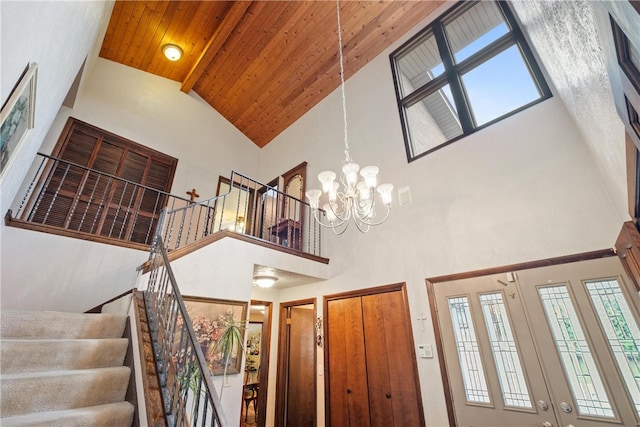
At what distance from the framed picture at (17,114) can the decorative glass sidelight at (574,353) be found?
4.07 metres

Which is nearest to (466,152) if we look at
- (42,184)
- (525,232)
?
(525,232)

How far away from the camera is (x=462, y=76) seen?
399 centimetres

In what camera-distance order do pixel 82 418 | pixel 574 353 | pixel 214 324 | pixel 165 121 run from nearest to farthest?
pixel 82 418 < pixel 574 353 < pixel 214 324 < pixel 165 121

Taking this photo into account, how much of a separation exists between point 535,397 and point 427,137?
3303mm

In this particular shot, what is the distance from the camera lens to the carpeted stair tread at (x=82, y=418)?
1437mm

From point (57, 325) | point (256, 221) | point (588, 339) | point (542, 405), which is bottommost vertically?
point (542, 405)

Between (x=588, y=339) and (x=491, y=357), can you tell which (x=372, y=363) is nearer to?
(x=491, y=357)

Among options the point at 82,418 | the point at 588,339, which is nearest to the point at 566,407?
the point at 588,339

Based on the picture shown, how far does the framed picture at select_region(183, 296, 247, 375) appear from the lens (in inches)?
114

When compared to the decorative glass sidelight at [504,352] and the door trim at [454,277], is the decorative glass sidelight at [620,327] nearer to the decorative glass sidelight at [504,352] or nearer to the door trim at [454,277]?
the door trim at [454,277]

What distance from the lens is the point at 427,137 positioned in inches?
166

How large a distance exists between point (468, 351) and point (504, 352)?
1.04ft

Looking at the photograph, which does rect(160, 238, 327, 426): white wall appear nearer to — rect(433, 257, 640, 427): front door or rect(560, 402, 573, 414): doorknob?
rect(433, 257, 640, 427): front door

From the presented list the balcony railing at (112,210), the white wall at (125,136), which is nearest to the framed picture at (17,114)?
the balcony railing at (112,210)
